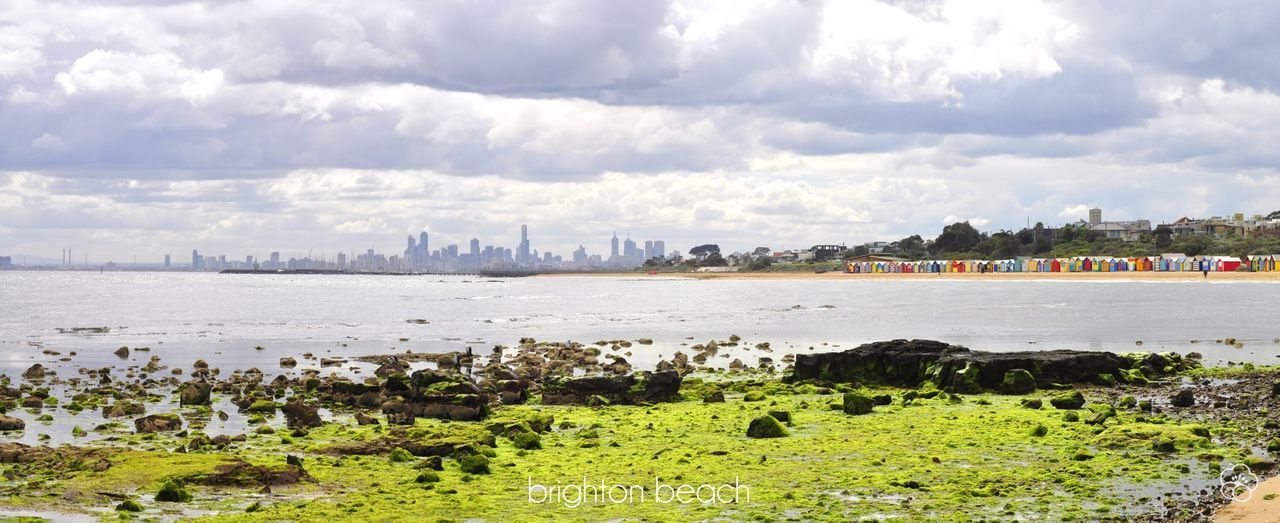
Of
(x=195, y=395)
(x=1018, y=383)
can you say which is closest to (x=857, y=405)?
(x=1018, y=383)

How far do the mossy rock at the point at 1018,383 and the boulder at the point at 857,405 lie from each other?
21.7 feet

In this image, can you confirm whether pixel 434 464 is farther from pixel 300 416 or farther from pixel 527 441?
pixel 300 416

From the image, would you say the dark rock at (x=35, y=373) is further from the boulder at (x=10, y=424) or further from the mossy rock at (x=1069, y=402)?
the mossy rock at (x=1069, y=402)

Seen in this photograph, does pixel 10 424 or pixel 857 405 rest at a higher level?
pixel 857 405

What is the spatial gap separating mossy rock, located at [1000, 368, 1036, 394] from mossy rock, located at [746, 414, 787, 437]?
11.5 m

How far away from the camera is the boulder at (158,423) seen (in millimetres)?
28594

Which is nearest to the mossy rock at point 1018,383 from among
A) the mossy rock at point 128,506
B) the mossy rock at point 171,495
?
the mossy rock at point 171,495

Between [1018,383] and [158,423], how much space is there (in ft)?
81.2

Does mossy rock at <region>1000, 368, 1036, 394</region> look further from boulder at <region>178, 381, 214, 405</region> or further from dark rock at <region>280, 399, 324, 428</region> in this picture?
boulder at <region>178, 381, 214, 405</region>

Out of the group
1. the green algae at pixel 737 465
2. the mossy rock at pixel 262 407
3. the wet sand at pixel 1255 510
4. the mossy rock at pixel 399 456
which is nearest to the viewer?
the wet sand at pixel 1255 510

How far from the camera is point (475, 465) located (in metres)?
22.8

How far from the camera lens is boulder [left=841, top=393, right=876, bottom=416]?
31125 millimetres

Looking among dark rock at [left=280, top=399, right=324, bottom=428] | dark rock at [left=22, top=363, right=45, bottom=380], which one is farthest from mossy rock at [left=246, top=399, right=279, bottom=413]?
dark rock at [left=22, top=363, right=45, bottom=380]

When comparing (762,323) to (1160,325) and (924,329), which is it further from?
(1160,325)
